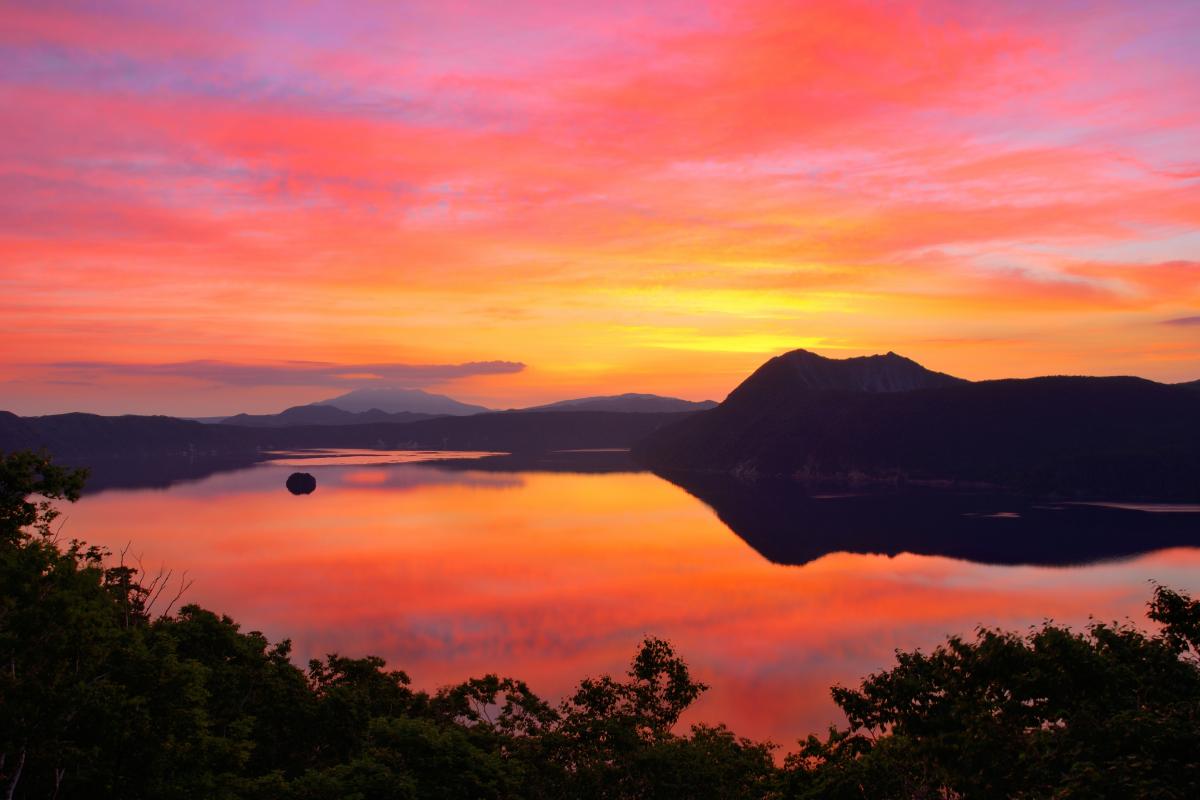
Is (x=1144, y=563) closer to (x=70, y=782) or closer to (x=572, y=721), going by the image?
(x=572, y=721)

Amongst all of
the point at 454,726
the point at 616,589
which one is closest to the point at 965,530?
the point at 616,589

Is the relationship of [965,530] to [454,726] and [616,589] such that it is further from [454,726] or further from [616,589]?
[454,726]

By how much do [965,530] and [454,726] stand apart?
141711 millimetres

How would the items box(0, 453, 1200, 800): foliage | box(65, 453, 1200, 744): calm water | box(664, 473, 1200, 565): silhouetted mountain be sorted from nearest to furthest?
box(0, 453, 1200, 800): foliage, box(65, 453, 1200, 744): calm water, box(664, 473, 1200, 565): silhouetted mountain

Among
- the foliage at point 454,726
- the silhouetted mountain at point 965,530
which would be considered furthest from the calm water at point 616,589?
the foliage at point 454,726

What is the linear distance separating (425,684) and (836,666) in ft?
118

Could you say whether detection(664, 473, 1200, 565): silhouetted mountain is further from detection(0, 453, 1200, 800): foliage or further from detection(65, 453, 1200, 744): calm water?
detection(0, 453, 1200, 800): foliage

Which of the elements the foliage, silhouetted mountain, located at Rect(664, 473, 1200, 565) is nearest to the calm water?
silhouetted mountain, located at Rect(664, 473, 1200, 565)

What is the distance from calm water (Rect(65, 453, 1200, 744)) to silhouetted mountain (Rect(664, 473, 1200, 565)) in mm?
1389

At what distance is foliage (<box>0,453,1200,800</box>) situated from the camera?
803 inches

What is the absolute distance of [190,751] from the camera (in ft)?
71.4

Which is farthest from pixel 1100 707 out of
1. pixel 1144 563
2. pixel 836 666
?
pixel 1144 563

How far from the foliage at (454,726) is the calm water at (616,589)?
78.5ft

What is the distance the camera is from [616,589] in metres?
99.2
